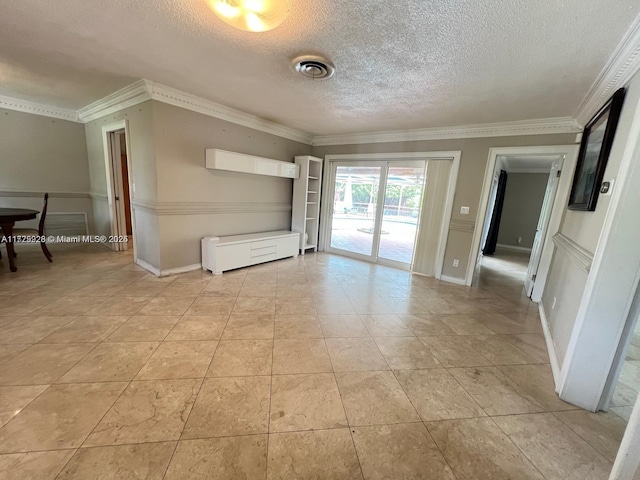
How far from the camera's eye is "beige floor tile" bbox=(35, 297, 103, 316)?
237cm

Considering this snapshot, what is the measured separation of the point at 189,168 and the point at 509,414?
13.2ft

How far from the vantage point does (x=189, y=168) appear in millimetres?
3432

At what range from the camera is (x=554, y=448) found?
1.35 metres

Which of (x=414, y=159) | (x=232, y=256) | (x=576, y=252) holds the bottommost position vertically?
(x=232, y=256)

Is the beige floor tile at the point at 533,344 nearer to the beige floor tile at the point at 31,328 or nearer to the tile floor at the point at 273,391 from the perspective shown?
the tile floor at the point at 273,391

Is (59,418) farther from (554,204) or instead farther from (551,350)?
(554,204)

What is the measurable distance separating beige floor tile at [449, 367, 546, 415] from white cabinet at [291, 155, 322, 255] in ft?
11.8

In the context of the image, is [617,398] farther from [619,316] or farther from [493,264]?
[493,264]

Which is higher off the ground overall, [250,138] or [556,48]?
[556,48]

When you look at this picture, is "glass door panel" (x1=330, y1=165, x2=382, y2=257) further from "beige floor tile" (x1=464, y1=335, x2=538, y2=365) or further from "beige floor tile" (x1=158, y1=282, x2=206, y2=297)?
"beige floor tile" (x1=158, y1=282, x2=206, y2=297)

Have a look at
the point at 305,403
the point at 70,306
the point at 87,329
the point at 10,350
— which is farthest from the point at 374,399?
the point at 70,306

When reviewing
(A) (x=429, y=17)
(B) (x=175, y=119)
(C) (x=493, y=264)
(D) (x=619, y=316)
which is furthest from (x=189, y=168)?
(C) (x=493, y=264)

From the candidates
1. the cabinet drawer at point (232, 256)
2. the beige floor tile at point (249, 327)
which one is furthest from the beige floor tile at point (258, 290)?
the cabinet drawer at point (232, 256)

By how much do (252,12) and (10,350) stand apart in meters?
2.85
